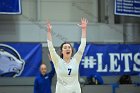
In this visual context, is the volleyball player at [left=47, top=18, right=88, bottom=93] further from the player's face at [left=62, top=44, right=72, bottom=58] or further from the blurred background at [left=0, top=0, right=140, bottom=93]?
the blurred background at [left=0, top=0, right=140, bottom=93]

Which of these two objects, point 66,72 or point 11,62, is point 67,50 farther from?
point 11,62

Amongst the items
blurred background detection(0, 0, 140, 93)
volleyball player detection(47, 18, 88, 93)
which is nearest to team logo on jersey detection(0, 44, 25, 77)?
blurred background detection(0, 0, 140, 93)

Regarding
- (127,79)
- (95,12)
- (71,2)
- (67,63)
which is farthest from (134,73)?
(67,63)

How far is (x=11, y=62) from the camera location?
930 cm

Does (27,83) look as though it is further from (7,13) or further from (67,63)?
(67,63)

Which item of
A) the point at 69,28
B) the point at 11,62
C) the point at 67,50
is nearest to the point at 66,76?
the point at 67,50

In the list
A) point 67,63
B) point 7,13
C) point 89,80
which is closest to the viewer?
point 67,63

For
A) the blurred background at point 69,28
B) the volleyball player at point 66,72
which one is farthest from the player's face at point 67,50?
the blurred background at point 69,28

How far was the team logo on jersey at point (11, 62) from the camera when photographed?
923 centimetres

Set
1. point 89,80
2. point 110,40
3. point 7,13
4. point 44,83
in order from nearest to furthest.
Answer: point 44,83 → point 7,13 → point 89,80 → point 110,40

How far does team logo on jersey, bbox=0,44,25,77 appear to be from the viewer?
923 centimetres

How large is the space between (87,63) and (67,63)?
20.6 ft

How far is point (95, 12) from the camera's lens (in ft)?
34.5

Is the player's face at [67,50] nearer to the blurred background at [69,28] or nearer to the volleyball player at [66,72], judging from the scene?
the volleyball player at [66,72]
